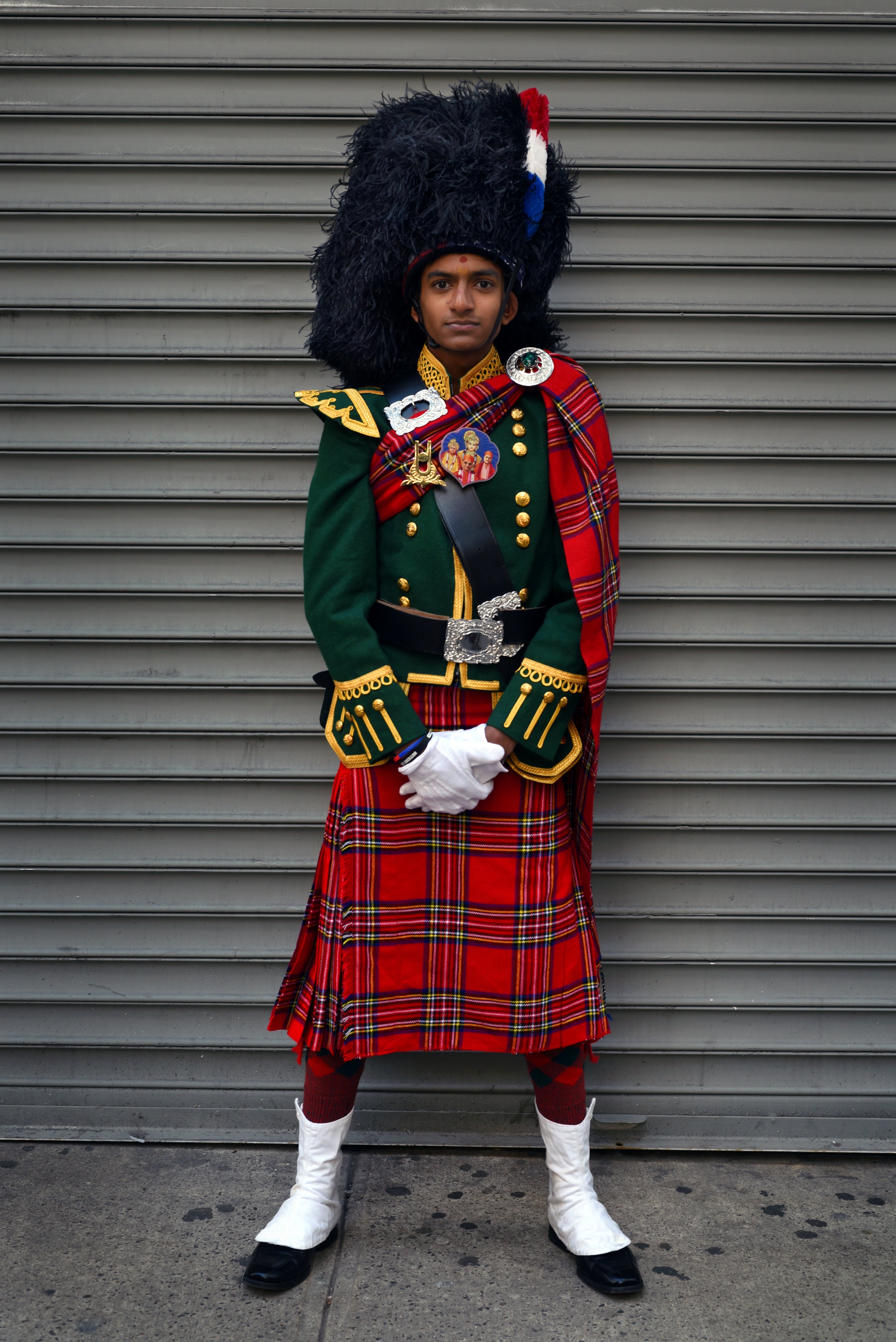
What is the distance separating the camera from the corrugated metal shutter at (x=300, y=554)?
104 inches

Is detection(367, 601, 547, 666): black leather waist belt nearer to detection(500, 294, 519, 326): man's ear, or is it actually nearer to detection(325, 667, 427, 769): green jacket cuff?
detection(325, 667, 427, 769): green jacket cuff

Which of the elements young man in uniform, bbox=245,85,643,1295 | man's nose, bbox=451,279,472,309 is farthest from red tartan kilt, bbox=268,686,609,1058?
man's nose, bbox=451,279,472,309

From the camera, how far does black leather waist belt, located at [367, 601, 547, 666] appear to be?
7.10 ft

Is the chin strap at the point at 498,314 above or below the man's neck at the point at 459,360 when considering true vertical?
above

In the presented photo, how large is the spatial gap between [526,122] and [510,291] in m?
0.33

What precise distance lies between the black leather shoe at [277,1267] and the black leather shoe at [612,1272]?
57cm

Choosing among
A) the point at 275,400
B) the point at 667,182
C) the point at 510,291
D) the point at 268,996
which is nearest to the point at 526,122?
the point at 510,291

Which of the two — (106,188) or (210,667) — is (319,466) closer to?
(210,667)

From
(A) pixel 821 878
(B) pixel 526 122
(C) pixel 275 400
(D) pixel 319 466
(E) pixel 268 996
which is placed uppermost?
(B) pixel 526 122

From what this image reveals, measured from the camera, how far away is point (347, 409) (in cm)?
214

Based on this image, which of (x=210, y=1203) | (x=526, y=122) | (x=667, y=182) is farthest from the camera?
(x=667, y=182)

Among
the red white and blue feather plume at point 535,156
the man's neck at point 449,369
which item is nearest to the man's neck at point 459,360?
the man's neck at point 449,369

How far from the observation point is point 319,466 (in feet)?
7.20

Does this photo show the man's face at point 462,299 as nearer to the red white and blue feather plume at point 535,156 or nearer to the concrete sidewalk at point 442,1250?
the red white and blue feather plume at point 535,156
